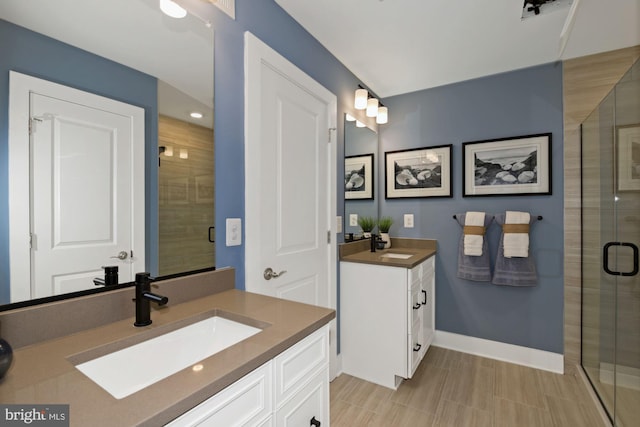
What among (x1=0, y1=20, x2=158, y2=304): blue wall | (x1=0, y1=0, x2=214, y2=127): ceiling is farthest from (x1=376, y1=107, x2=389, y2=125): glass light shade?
(x1=0, y1=20, x2=158, y2=304): blue wall

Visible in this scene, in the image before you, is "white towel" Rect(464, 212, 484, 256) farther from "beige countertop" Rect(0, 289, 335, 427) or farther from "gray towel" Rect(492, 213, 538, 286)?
"beige countertop" Rect(0, 289, 335, 427)

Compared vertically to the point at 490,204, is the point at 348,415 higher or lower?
lower

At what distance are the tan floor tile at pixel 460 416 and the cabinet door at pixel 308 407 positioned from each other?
1145 millimetres

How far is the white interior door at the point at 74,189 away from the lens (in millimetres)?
814

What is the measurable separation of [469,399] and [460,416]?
0.21 meters

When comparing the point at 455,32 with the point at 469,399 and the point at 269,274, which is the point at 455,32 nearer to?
the point at 269,274

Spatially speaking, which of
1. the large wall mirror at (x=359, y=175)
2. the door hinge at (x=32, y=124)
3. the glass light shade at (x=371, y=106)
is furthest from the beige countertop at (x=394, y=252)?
the door hinge at (x=32, y=124)

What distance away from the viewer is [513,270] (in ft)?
8.00

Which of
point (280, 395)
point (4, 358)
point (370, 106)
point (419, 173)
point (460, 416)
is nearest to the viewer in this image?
point (4, 358)

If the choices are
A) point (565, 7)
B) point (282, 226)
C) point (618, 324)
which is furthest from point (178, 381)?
point (565, 7)

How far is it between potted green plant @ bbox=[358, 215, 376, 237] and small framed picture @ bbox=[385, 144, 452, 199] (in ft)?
1.18

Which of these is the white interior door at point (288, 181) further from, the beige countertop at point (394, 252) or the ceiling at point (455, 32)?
the ceiling at point (455, 32)

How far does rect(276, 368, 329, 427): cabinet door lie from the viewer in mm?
877

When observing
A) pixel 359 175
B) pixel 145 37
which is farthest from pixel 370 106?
pixel 145 37
